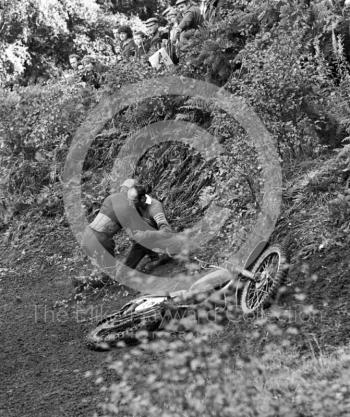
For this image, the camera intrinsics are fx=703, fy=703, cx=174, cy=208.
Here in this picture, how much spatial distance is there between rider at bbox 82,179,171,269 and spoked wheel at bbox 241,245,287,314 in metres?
2.09

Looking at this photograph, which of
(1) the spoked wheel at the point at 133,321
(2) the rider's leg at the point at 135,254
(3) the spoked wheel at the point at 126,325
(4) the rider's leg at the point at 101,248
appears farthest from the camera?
(4) the rider's leg at the point at 101,248

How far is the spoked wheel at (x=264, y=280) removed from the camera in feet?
21.8

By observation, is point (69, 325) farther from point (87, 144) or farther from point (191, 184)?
point (87, 144)

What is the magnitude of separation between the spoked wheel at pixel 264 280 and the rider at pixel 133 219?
6.87 feet

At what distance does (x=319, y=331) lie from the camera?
6.10 meters

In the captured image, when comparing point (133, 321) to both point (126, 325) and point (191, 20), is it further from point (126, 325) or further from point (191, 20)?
point (191, 20)

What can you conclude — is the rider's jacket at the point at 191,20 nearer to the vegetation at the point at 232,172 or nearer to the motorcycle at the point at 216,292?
the vegetation at the point at 232,172

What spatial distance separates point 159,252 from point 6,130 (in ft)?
22.1

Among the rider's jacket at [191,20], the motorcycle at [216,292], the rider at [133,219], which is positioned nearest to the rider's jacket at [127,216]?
the rider at [133,219]

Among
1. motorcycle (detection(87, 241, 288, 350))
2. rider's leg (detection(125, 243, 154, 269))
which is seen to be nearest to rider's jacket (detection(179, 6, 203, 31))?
rider's leg (detection(125, 243, 154, 269))

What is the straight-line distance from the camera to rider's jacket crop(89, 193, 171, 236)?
9.20 m

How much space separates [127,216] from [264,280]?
302 cm

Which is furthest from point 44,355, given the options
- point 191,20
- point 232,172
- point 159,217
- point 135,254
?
point 191,20

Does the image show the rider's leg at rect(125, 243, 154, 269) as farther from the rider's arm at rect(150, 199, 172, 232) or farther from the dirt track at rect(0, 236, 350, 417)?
the dirt track at rect(0, 236, 350, 417)
